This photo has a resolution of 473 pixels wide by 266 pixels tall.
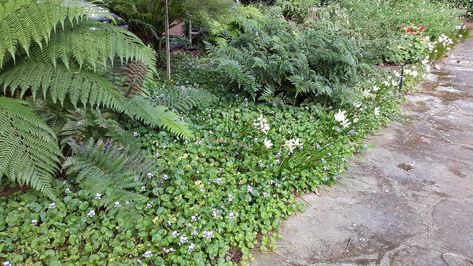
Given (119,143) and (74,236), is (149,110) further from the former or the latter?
(74,236)

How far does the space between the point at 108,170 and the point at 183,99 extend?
1.11 metres

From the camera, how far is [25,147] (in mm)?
2068

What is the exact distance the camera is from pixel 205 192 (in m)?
2.34

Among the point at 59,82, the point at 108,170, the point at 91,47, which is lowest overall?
the point at 108,170

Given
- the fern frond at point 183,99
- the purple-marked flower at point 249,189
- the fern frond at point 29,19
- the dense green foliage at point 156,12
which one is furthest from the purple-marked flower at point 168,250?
the dense green foliage at point 156,12

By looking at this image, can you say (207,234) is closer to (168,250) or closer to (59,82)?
(168,250)

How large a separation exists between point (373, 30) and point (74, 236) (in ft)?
18.8

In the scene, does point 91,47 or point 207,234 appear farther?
point 91,47

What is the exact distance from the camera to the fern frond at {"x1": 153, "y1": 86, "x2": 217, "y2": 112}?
10.4 feet

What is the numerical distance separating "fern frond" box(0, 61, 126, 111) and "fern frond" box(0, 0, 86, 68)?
0.49 ft

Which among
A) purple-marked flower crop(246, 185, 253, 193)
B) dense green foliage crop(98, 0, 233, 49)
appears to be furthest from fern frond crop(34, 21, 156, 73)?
dense green foliage crop(98, 0, 233, 49)

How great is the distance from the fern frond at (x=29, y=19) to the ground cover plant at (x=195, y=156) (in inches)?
1.2

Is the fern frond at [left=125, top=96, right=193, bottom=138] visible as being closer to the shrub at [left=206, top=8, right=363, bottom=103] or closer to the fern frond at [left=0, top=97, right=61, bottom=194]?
the fern frond at [left=0, top=97, right=61, bottom=194]

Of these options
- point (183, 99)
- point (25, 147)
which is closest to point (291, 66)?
point (183, 99)
